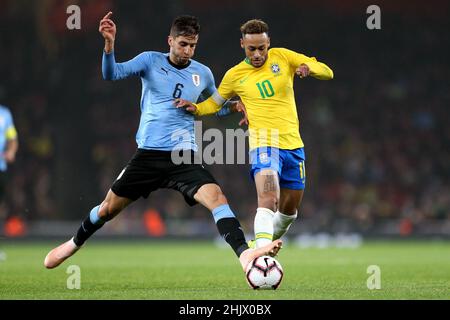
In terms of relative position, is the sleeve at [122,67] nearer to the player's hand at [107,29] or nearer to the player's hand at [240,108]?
the player's hand at [107,29]

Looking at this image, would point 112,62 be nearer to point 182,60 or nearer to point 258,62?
point 182,60

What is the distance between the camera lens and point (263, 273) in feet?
23.3

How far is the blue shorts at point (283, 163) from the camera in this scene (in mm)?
8289

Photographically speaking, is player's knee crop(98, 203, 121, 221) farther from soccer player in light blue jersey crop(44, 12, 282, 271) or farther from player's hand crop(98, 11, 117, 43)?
player's hand crop(98, 11, 117, 43)

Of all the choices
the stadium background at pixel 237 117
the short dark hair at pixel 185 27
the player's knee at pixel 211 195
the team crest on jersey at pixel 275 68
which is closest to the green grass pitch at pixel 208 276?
the player's knee at pixel 211 195

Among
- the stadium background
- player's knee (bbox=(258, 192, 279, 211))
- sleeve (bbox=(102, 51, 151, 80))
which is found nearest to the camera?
sleeve (bbox=(102, 51, 151, 80))

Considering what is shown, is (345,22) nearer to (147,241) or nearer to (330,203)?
(330,203)

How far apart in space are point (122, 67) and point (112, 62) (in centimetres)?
18

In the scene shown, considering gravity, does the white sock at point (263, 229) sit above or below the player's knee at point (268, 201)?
below

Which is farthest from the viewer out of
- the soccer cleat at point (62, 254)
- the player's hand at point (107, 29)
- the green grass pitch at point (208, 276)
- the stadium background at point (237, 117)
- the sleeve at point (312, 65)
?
the stadium background at point (237, 117)

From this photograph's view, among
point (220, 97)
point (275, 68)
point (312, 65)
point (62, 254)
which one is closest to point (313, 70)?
point (312, 65)

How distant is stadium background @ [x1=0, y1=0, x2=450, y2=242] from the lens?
20094mm

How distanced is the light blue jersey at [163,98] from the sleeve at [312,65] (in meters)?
0.97

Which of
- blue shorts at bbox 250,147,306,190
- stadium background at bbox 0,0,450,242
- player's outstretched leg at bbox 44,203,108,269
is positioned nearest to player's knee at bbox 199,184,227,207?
blue shorts at bbox 250,147,306,190
